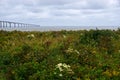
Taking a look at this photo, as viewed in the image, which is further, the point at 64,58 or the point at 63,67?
the point at 64,58

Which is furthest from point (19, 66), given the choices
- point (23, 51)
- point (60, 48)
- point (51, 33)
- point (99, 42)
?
point (51, 33)

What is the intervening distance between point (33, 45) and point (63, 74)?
222 inches

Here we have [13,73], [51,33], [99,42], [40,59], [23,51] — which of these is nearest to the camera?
[13,73]

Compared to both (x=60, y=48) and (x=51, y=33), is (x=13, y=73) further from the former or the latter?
(x=51, y=33)

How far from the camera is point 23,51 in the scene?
19.3 m

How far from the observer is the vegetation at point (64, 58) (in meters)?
15.8

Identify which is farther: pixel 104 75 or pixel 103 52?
pixel 103 52

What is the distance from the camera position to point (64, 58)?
18047 mm

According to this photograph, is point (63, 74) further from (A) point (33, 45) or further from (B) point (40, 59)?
(A) point (33, 45)

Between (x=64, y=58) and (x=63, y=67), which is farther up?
(x=64, y=58)

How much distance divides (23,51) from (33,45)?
163cm

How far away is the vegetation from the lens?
15758 mm

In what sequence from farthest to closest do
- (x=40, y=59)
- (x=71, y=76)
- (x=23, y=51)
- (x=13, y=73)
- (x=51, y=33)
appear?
(x=51, y=33), (x=23, y=51), (x=40, y=59), (x=13, y=73), (x=71, y=76)

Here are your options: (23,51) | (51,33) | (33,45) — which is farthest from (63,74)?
(51,33)
